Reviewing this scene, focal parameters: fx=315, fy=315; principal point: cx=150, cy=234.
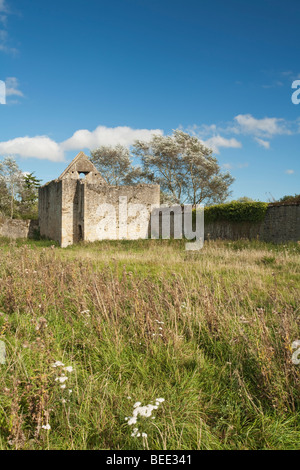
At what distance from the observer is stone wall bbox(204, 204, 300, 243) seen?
1380cm

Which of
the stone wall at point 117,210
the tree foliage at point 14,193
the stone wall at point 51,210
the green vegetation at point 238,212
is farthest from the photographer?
the tree foliage at point 14,193

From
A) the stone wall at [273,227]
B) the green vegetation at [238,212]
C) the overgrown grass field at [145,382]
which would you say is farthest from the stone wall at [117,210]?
the overgrown grass field at [145,382]

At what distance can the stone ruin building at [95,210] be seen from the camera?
1922 cm

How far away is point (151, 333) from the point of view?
3607 millimetres

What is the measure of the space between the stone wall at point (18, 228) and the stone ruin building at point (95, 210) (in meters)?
6.55

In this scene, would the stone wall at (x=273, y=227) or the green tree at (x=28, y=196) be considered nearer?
the stone wall at (x=273, y=227)

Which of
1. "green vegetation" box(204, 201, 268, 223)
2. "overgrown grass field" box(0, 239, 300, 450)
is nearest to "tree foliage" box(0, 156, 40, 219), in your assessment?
"green vegetation" box(204, 201, 268, 223)

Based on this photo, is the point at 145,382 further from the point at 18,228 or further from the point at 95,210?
the point at 18,228

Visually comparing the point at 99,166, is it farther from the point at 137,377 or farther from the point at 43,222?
the point at 137,377

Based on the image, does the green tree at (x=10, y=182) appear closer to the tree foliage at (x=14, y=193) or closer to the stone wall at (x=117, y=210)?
the tree foliage at (x=14, y=193)

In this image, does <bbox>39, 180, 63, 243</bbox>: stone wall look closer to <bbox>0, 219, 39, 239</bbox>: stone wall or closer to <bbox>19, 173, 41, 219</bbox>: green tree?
<bbox>0, 219, 39, 239</bbox>: stone wall

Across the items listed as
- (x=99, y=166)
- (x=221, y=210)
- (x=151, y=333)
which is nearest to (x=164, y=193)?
(x=99, y=166)

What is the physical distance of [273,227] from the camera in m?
14.8
